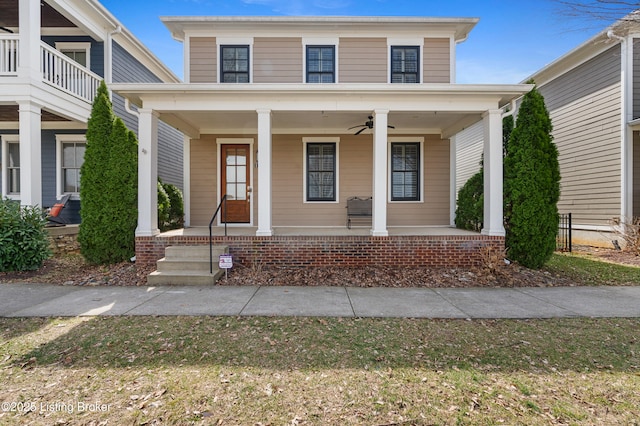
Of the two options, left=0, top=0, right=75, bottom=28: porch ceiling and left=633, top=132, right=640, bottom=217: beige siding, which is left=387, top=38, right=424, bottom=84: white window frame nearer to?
left=633, top=132, right=640, bottom=217: beige siding

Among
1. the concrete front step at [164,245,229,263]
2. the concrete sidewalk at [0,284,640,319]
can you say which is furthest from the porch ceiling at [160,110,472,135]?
the concrete sidewalk at [0,284,640,319]

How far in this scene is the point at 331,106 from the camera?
656 cm

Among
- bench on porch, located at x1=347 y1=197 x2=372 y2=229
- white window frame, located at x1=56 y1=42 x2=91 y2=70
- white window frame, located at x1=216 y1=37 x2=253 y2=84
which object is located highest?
white window frame, located at x1=56 y1=42 x2=91 y2=70

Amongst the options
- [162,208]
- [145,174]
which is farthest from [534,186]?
[162,208]

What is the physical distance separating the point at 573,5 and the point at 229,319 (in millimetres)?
6620

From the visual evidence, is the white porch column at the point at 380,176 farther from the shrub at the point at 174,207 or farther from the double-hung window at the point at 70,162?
the double-hung window at the point at 70,162

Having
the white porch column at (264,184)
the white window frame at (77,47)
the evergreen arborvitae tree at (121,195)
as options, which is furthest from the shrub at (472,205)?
the white window frame at (77,47)

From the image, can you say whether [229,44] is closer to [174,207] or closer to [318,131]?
[318,131]

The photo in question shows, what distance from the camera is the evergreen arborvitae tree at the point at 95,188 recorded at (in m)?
6.62

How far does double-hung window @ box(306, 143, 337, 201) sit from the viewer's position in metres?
8.90

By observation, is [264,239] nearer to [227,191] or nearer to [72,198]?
[227,191]

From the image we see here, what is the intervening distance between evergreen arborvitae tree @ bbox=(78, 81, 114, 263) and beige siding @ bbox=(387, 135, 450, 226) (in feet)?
22.7

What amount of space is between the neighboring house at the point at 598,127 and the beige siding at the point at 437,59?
393cm

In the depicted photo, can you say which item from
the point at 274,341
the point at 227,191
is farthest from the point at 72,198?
the point at 274,341
